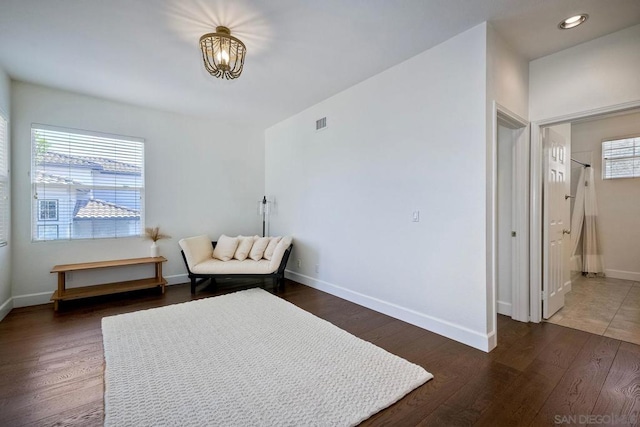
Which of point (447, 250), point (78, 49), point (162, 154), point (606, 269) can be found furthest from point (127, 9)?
point (606, 269)

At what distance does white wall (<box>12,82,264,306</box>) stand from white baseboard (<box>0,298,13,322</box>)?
102 millimetres

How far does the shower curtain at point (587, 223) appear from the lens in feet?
16.4

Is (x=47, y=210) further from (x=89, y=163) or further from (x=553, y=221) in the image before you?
(x=553, y=221)

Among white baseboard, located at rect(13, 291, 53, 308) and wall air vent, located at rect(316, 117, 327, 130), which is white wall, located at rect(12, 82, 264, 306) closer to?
white baseboard, located at rect(13, 291, 53, 308)

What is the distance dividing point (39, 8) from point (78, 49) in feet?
1.92

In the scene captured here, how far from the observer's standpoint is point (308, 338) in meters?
2.66

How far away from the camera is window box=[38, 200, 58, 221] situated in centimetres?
368

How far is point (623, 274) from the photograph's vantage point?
15.7 ft

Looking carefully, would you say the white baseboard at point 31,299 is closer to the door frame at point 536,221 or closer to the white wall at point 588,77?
the door frame at point 536,221

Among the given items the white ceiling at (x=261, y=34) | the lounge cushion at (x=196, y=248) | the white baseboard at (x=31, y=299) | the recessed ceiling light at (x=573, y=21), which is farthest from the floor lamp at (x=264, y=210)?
the recessed ceiling light at (x=573, y=21)

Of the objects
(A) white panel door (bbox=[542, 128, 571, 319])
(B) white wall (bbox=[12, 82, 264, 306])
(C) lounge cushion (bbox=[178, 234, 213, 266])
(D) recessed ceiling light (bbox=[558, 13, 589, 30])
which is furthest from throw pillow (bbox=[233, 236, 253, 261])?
(D) recessed ceiling light (bbox=[558, 13, 589, 30])

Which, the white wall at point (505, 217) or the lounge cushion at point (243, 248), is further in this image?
the lounge cushion at point (243, 248)

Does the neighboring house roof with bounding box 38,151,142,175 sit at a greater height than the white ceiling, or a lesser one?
lesser

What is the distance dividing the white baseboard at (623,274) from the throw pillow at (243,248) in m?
6.20
